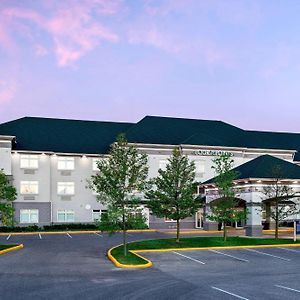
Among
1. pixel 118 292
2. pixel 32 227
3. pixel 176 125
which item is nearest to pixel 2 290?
pixel 118 292

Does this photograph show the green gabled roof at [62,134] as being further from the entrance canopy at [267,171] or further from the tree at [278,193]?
the tree at [278,193]

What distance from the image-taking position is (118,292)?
16.6 metres

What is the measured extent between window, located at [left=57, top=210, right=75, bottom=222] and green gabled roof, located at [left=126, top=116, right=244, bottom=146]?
35.1ft

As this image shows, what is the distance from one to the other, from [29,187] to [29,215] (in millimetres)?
3059

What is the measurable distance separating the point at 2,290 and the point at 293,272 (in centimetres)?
1360

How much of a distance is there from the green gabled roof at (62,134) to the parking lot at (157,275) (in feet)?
69.8

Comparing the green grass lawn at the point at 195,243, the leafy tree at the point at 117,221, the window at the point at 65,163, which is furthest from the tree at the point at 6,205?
the window at the point at 65,163

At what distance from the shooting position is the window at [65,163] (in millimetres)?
50375

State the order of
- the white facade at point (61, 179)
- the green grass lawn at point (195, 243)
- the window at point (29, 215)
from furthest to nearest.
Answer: the white facade at point (61, 179), the window at point (29, 215), the green grass lawn at point (195, 243)

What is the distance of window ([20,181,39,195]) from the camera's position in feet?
161

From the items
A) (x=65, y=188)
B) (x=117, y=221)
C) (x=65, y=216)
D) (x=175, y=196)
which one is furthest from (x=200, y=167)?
(x=117, y=221)

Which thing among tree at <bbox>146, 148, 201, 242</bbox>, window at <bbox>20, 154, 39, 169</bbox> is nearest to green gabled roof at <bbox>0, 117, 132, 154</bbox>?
window at <bbox>20, 154, 39, 169</bbox>

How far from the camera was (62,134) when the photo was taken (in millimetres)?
53656

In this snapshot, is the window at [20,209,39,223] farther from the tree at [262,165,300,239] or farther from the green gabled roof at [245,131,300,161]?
the green gabled roof at [245,131,300,161]
